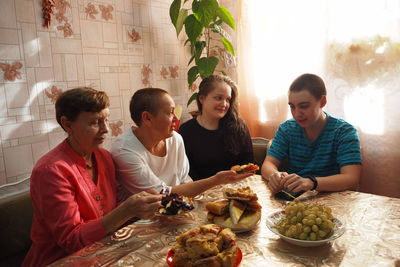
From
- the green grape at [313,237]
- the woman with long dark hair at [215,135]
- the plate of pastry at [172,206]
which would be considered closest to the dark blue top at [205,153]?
the woman with long dark hair at [215,135]

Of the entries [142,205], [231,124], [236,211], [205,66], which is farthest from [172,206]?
[205,66]

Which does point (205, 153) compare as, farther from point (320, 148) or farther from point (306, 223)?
point (306, 223)

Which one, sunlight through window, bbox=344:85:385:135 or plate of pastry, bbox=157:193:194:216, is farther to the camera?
sunlight through window, bbox=344:85:385:135

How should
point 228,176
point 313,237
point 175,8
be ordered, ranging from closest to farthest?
point 313,237 → point 228,176 → point 175,8

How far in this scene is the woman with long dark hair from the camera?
246 cm

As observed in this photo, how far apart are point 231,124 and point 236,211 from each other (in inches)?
56.1

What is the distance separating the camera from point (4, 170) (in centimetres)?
203

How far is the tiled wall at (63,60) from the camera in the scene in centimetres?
203

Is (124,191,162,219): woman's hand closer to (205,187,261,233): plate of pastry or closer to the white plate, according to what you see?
(205,187,261,233): plate of pastry

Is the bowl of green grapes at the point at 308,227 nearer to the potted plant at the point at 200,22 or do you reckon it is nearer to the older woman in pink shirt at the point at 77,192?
the older woman in pink shirt at the point at 77,192

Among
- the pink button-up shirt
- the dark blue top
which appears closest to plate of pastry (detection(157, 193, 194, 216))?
the pink button-up shirt

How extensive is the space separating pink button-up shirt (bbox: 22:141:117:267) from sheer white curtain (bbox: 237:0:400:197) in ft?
6.97

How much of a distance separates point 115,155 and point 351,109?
204 cm

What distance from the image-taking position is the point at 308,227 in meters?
1.03
